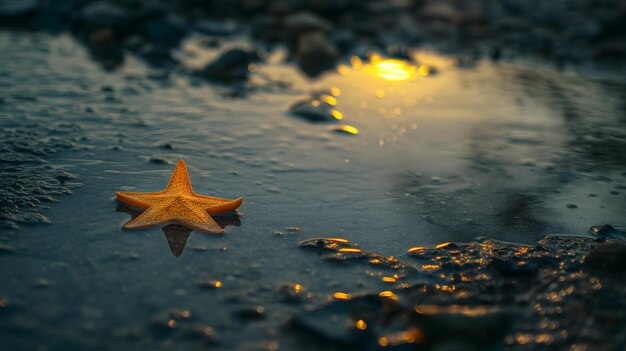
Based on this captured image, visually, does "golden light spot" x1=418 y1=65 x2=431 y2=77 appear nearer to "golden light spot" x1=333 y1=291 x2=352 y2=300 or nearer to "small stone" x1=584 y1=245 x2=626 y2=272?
"small stone" x1=584 y1=245 x2=626 y2=272

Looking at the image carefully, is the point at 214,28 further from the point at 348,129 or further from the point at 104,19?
the point at 348,129

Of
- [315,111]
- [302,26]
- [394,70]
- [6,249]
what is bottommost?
[6,249]

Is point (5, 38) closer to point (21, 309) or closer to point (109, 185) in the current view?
point (109, 185)

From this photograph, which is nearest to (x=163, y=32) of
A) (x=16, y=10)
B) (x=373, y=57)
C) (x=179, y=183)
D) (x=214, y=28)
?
(x=214, y=28)

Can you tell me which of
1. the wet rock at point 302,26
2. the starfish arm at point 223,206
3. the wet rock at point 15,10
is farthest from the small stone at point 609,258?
the wet rock at point 15,10

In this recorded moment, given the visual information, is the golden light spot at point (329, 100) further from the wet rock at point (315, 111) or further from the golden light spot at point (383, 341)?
the golden light spot at point (383, 341)

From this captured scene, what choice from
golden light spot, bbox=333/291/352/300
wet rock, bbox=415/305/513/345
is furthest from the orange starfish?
wet rock, bbox=415/305/513/345
